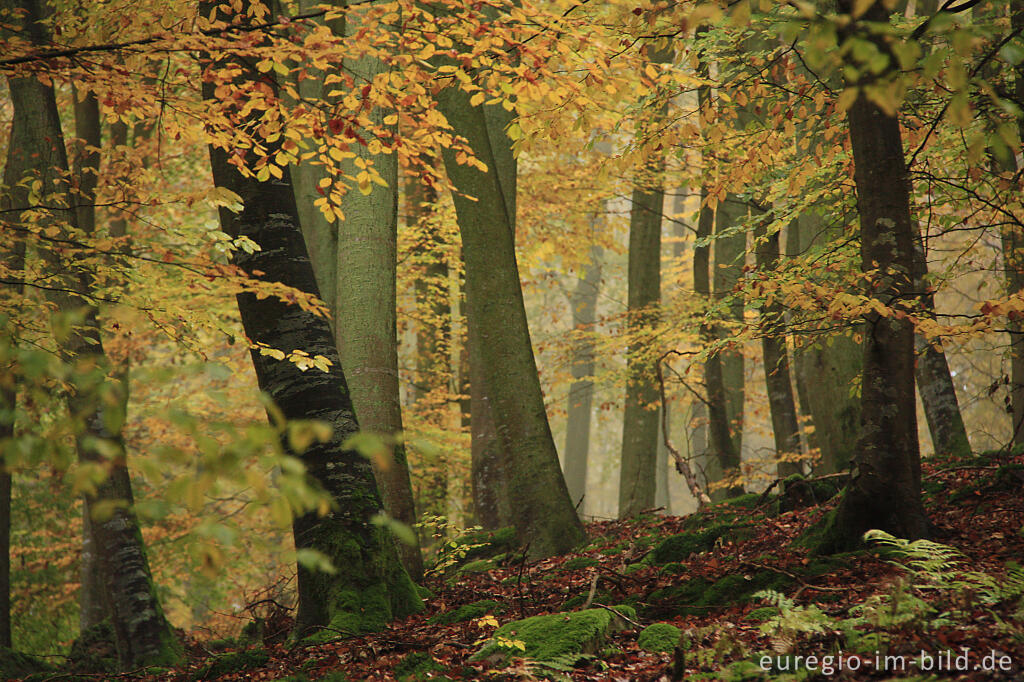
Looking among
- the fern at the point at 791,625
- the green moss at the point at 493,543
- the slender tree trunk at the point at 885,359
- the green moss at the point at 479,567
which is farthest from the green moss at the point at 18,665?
the slender tree trunk at the point at 885,359

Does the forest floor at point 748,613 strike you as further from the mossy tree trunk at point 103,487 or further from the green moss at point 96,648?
the green moss at point 96,648

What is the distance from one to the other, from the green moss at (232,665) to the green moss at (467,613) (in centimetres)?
125

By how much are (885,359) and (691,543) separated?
260 cm

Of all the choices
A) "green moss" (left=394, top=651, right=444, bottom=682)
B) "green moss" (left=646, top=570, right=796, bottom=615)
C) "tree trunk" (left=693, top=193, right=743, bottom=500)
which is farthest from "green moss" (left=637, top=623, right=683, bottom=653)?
"tree trunk" (left=693, top=193, right=743, bottom=500)

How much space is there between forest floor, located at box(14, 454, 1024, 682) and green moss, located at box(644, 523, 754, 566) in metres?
0.01

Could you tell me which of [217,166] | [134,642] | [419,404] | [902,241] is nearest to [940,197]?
[902,241]

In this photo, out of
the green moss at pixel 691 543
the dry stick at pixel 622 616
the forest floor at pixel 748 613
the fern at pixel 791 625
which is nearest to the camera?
the forest floor at pixel 748 613

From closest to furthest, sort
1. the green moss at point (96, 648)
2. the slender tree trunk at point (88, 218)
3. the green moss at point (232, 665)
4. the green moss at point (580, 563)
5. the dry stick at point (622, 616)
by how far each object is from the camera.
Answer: the dry stick at point (622, 616) → the green moss at point (232, 665) → the green moss at point (580, 563) → the green moss at point (96, 648) → the slender tree trunk at point (88, 218)

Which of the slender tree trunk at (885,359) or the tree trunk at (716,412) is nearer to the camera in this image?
the slender tree trunk at (885,359)

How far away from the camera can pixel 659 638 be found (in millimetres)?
4359

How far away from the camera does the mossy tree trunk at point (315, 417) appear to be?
575 cm

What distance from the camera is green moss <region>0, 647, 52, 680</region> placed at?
797cm

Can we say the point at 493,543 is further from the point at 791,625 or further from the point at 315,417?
the point at 791,625

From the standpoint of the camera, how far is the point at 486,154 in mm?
9078
